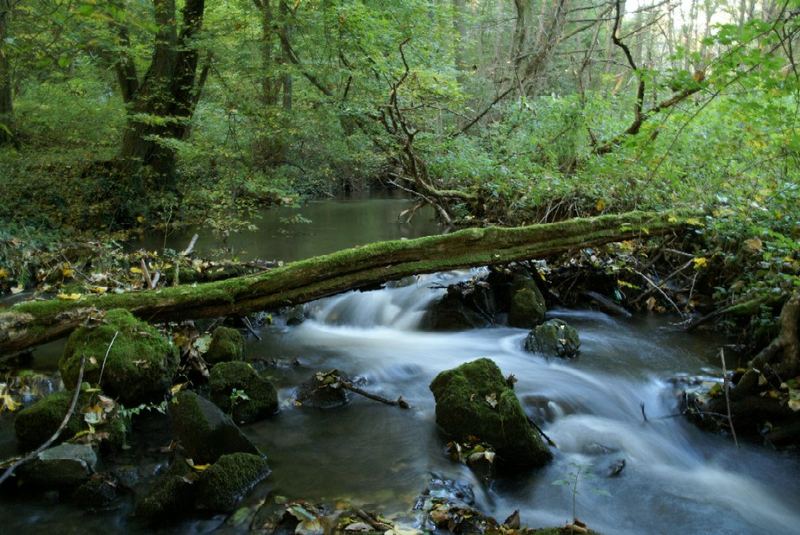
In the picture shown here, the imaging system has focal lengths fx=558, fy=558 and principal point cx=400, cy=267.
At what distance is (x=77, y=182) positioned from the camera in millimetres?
13195

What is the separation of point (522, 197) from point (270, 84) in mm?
9740

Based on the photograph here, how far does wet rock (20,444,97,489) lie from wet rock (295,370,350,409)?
2.11 m

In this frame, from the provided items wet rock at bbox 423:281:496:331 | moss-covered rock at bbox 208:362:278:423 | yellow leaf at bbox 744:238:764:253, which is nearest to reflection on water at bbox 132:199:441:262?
wet rock at bbox 423:281:496:331

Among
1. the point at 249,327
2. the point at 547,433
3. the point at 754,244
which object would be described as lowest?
the point at 547,433

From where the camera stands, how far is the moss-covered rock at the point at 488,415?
4.53m

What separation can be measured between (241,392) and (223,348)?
93 centimetres

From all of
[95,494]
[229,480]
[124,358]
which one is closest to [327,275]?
[124,358]

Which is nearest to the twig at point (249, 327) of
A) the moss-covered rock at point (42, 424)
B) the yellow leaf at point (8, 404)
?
the yellow leaf at point (8, 404)

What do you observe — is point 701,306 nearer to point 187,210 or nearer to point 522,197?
point 522,197

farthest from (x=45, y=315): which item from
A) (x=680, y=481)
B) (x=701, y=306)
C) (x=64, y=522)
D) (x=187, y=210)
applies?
(x=187, y=210)

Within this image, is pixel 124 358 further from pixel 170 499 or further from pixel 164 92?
pixel 164 92

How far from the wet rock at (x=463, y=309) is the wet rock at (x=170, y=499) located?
16.2ft

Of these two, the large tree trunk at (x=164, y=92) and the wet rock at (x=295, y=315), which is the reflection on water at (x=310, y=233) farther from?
the wet rock at (x=295, y=315)

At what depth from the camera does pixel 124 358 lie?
485 centimetres
